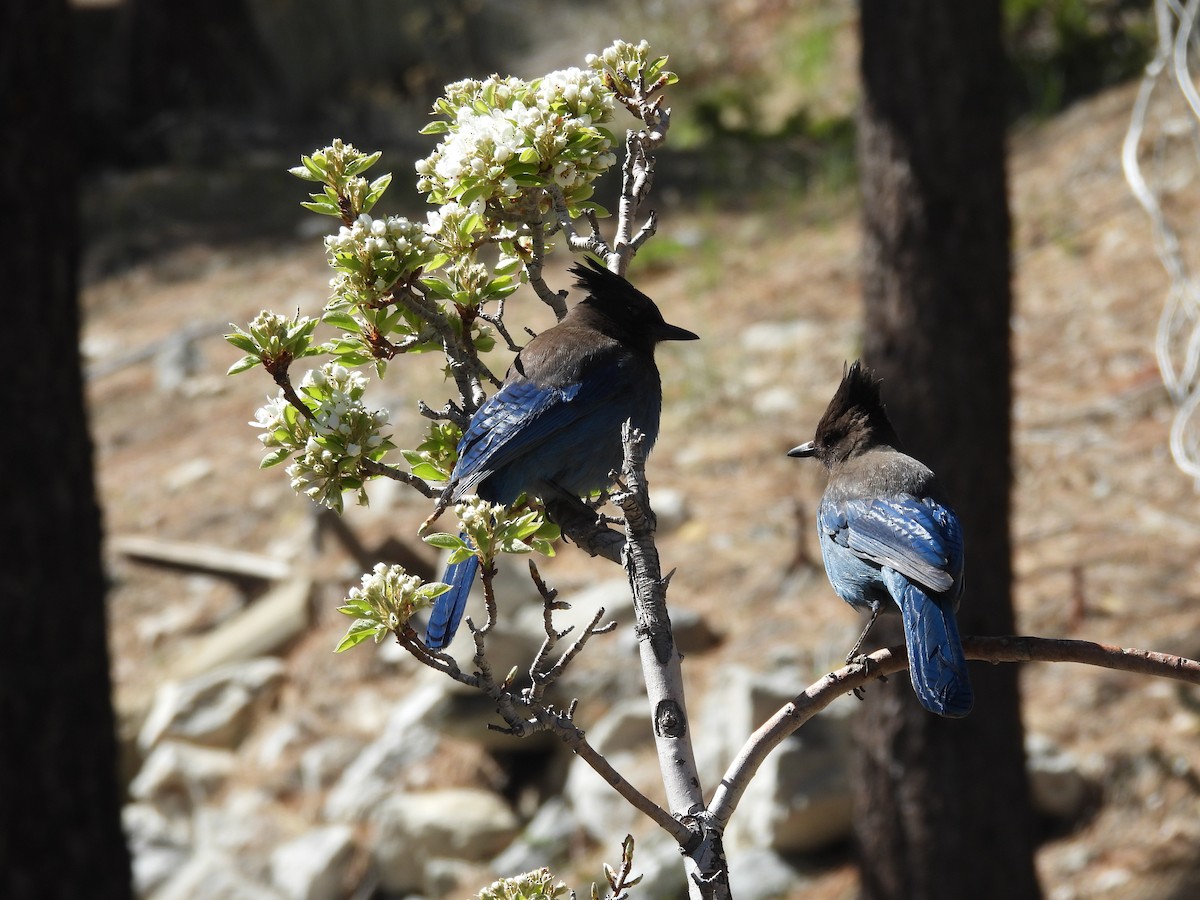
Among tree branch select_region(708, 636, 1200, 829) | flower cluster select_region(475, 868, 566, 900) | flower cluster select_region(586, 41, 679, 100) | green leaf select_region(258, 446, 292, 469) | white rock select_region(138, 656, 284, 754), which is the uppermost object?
white rock select_region(138, 656, 284, 754)

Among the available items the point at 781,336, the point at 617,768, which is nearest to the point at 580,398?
the point at 617,768

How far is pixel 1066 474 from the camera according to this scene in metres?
5.68

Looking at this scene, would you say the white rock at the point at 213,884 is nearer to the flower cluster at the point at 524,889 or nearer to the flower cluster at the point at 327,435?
the flower cluster at the point at 327,435

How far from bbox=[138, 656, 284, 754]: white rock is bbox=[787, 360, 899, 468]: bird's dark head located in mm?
3718

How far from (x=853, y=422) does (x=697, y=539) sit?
324cm

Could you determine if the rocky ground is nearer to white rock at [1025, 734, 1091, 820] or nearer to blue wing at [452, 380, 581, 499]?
white rock at [1025, 734, 1091, 820]

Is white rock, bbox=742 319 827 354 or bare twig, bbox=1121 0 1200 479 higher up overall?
white rock, bbox=742 319 827 354

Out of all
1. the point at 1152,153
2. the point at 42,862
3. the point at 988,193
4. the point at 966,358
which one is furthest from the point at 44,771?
the point at 1152,153

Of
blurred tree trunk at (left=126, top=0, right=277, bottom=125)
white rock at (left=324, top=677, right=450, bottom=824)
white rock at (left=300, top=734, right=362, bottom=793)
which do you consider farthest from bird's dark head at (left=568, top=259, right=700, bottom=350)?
blurred tree trunk at (left=126, top=0, right=277, bottom=125)

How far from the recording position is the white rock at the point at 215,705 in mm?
5836

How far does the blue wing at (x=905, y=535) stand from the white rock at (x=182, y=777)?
376cm

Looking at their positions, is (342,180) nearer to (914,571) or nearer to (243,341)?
(243,341)

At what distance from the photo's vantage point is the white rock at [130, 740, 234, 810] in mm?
5664

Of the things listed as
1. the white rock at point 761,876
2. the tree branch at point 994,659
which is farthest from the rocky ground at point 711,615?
the tree branch at point 994,659
